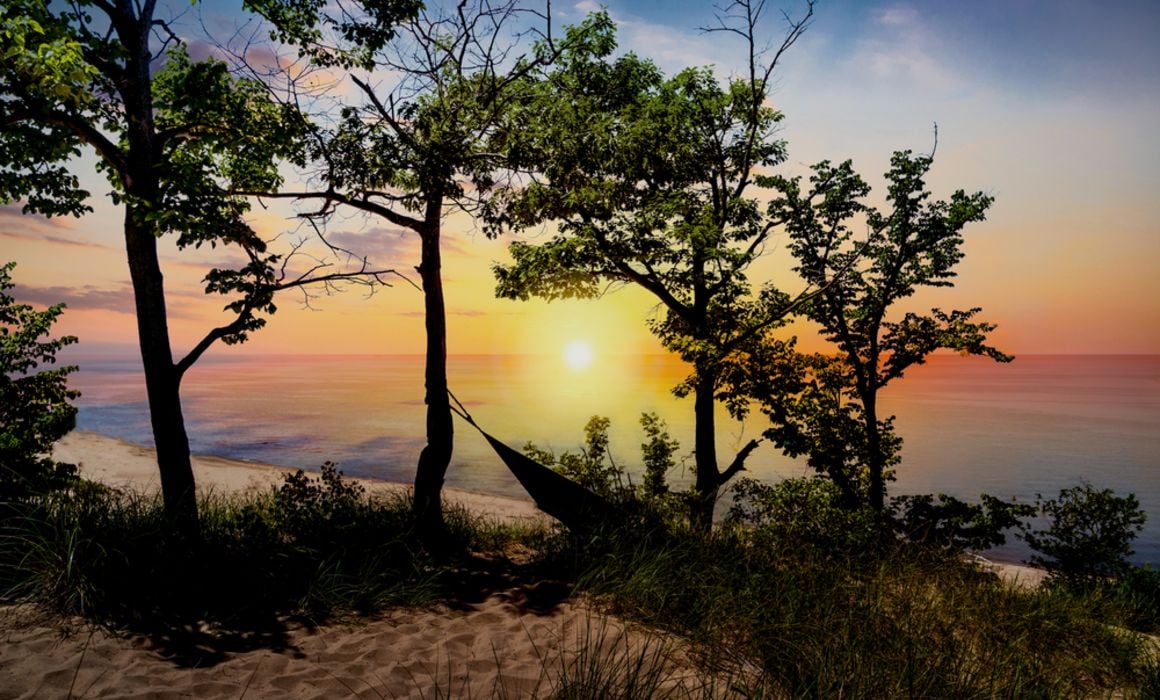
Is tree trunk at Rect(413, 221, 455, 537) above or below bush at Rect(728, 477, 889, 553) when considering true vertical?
above

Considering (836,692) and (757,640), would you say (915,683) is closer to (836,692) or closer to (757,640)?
(836,692)

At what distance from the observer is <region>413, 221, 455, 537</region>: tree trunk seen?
266 inches

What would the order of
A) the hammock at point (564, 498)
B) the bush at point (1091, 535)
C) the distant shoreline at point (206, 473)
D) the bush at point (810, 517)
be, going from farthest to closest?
the distant shoreline at point (206, 473) → the bush at point (1091, 535) → the bush at point (810, 517) → the hammock at point (564, 498)

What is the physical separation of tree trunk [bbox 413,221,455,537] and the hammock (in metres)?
0.72

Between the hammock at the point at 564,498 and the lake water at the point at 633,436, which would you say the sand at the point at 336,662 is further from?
the lake water at the point at 633,436

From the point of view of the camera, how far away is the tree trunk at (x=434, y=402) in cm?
676

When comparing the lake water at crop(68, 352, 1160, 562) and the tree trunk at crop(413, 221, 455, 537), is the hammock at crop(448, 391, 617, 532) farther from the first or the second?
the lake water at crop(68, 352, 1160, 562)

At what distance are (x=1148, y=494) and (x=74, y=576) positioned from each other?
37.6m

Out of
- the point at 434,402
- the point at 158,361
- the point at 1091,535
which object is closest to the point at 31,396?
the point at 158,361

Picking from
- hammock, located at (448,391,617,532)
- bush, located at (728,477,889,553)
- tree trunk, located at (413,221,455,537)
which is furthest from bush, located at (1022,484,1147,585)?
tree trunk, located at (413,221,455,537)

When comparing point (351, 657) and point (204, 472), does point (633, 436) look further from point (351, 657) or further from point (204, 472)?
point (351, 657)

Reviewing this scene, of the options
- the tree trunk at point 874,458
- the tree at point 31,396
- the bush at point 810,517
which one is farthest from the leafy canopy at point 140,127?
the tree trunk at point 874,458

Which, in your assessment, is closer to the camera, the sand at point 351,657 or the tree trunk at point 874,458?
Result: the sand at point 351,657

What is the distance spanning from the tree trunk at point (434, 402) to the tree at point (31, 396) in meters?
4.27
